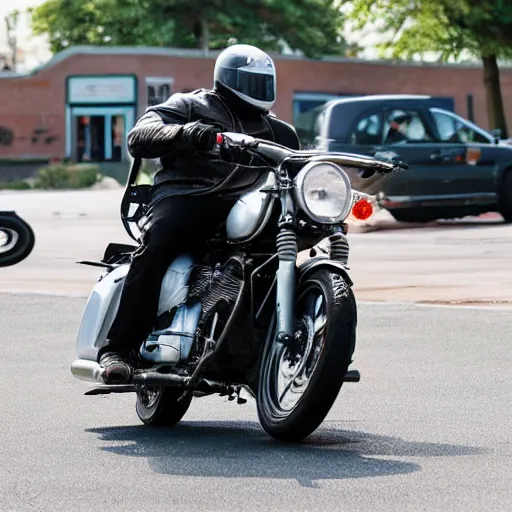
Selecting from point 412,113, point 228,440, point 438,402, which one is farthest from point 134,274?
point 412,113

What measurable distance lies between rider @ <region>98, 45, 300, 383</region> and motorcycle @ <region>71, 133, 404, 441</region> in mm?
72

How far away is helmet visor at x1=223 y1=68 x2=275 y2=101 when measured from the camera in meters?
7.48

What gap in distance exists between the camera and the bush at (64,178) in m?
49.2

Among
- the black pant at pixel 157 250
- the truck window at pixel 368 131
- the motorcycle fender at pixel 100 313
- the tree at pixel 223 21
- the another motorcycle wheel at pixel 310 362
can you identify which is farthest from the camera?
the tree at pixel 223 21

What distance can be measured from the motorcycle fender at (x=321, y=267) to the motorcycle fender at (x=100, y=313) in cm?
99

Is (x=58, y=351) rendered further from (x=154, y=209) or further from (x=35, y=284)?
(x=35, y=284)

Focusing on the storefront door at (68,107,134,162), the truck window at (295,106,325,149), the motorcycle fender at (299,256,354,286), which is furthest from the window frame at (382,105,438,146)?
the storefront door at (68,107,134,162)

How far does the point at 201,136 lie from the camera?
23.1 feet

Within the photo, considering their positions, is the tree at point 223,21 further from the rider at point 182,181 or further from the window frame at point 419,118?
the rider at point 182,181

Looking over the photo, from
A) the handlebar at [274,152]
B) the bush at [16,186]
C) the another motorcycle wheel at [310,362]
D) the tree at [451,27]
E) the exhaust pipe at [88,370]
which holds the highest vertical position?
the tree at [451,27]

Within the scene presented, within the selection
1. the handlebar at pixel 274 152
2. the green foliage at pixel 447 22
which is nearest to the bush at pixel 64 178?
the green foliage at pixel 447 22

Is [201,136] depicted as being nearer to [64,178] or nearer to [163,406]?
[163,406]

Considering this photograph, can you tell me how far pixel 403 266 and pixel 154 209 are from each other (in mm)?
10540

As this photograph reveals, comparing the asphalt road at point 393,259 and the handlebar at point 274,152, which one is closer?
the handlebar at point 274,152
